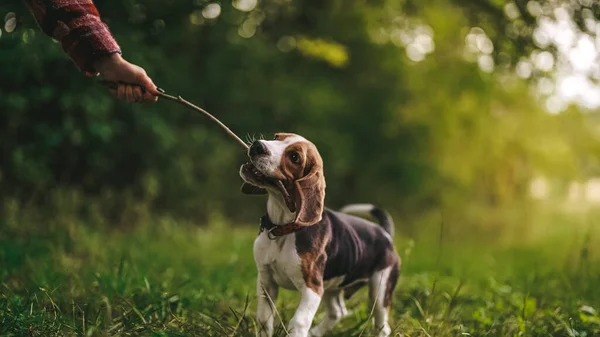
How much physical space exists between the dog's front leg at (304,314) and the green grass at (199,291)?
0.30 meters

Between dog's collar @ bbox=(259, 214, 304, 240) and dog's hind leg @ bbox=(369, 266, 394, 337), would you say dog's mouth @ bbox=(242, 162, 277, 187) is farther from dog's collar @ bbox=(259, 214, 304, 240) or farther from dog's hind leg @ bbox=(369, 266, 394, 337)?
dog's hind leg @ bbox=(369, 266, 394, 337)

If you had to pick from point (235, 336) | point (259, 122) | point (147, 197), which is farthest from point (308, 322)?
point (259, 122)

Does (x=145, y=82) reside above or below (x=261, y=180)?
above

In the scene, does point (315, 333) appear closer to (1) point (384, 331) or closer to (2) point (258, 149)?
(1) point (384, 331)

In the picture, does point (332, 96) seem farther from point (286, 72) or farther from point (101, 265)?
point (101, 265)

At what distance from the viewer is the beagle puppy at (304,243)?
3.00m

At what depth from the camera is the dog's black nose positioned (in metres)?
2.91

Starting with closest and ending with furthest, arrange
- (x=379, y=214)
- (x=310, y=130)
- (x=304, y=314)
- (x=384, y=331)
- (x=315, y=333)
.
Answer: (x=304, y=314) → (x=384, y=331) → (x=315, y=333) → (x=379, y=214) → (x=310, y=130)

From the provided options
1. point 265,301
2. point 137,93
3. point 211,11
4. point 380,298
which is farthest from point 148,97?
point 211,11

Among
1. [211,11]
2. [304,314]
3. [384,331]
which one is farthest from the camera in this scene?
[211,11]

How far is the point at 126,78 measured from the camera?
3043 millimetres

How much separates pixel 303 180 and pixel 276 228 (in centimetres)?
30

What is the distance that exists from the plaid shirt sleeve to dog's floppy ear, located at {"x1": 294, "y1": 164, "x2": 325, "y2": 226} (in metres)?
1.10

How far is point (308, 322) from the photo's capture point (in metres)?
3.01
